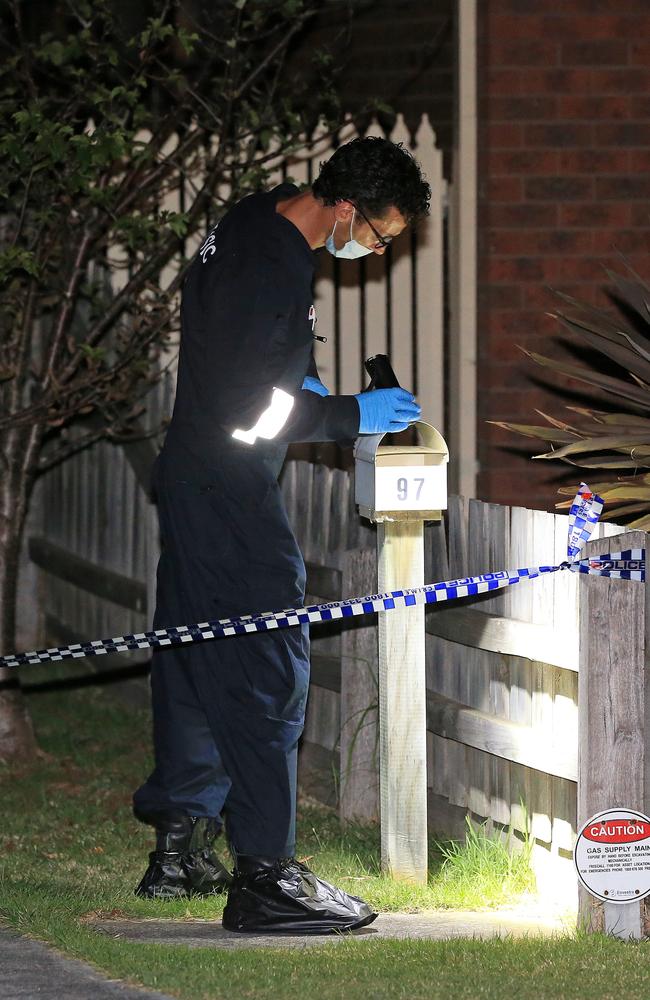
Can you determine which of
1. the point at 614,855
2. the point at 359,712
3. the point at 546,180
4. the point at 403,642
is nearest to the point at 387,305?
the point at 546,180

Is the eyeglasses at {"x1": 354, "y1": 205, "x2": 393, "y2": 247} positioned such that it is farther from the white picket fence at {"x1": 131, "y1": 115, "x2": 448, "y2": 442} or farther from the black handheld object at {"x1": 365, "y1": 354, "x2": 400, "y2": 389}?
the white picket fence at {"x1": 131, "y1": 115, "x2": 448, "y2": 442}

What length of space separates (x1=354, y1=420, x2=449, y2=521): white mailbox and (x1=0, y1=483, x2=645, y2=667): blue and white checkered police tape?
25 centimetres

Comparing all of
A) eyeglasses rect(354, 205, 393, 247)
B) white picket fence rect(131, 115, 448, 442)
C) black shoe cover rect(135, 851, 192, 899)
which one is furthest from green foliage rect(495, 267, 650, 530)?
white picket fence rect(131, 115, 448, 442)

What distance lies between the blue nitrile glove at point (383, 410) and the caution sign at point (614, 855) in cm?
123

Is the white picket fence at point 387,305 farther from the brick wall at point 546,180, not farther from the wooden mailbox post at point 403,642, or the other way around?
the wooden mailbox post at point 403,642

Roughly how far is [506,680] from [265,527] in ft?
3.75

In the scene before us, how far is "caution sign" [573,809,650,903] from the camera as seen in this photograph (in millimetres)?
4379

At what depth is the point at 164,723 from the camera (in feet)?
15.9

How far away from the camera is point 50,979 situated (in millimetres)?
3725

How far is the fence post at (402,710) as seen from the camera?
196 inches

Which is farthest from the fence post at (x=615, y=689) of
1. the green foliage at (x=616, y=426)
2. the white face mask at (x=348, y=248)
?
the white face mask at (x=348, y=248)

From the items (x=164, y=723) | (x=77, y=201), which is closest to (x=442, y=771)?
(x=164, y=723)

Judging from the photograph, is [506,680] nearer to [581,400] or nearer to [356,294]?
[581,400]

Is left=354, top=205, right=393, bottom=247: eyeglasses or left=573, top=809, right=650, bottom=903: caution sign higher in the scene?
left=354, top=205, right=393, bottom=247: eyeglasses
